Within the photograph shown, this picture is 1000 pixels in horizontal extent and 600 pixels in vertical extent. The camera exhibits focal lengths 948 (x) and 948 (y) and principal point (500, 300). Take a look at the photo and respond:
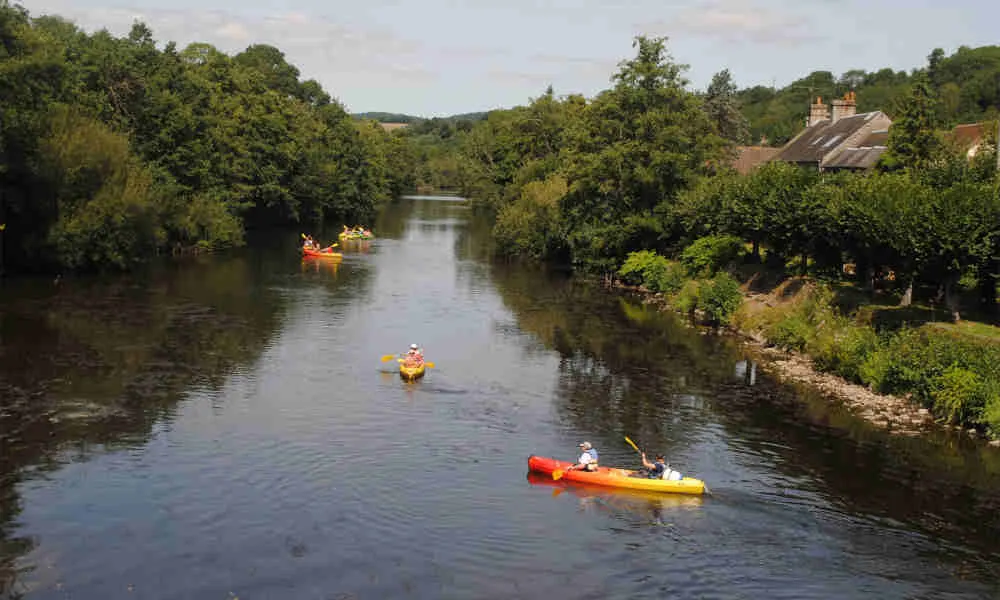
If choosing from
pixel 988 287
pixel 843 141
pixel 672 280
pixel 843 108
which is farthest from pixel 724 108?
pixel 988 287

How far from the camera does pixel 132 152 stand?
236 ft

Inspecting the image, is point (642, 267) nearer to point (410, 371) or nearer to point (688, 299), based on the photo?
point (688, 299)

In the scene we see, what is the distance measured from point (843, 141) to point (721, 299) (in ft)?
101

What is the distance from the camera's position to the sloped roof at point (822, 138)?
78.7 meters

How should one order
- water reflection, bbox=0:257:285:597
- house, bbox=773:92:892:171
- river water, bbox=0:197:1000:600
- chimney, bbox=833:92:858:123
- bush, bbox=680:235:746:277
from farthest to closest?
1. chimney, bbox=833:92:858:123
2. house, bbox=773:92:892:171
3. bush, bbox=680:235:746:277
4. water reflection, bbox=0:257:285:597
5. river water, bbox=0:197:1000:600

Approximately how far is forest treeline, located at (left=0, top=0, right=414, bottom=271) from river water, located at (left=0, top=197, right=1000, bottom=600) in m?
9.21

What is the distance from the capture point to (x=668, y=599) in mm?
22859

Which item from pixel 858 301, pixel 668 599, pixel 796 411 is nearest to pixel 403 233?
pixel 858 301

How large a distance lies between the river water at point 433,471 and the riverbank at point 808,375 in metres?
1.15

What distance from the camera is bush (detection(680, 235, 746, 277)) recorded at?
6106 cm

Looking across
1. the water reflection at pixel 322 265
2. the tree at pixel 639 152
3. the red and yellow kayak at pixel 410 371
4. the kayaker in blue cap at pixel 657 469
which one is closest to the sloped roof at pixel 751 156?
the tree at pixel 639 152

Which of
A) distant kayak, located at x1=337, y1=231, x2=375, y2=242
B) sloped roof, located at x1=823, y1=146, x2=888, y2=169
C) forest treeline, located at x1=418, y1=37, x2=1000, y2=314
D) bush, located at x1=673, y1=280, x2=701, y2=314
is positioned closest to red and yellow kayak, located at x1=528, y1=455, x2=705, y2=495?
forest treeline, located at x1=418, y1=37, x2=1000, y2=314

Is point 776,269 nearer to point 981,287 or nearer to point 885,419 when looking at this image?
point 981,287

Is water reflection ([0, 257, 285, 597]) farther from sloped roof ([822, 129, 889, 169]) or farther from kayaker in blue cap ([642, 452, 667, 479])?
sloped roof ([822, 129, 889, 169])
